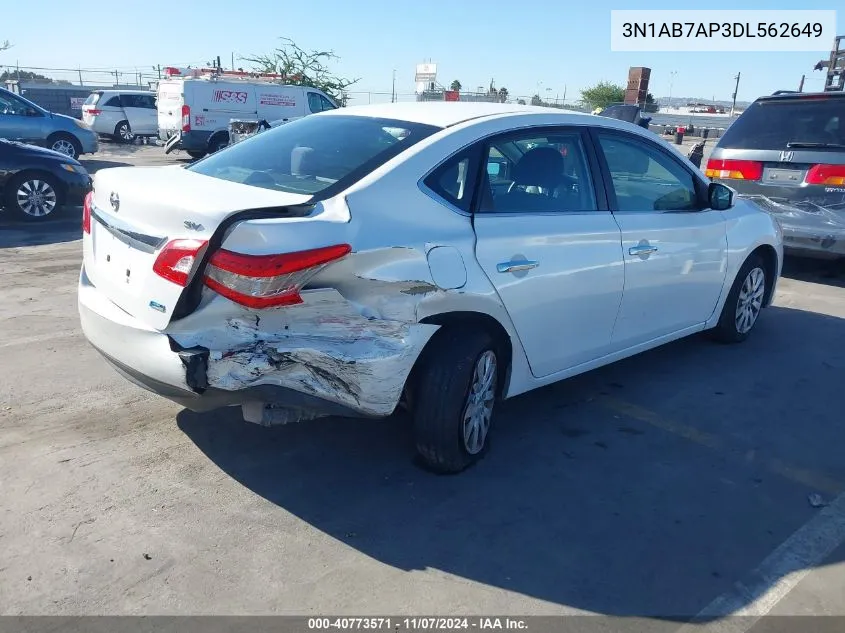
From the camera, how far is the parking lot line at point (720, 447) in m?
3.64

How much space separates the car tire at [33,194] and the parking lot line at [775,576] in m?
9.39

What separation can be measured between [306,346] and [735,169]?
6.31 m

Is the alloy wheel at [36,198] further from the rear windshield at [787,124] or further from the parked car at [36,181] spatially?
the rear windshield at [787,124]

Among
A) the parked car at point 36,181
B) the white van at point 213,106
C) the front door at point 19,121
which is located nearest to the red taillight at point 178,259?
the parked car at point 36,181

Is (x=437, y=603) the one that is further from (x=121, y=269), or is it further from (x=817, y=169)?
(x=817, y=169)

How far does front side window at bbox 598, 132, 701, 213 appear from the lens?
4.25 m

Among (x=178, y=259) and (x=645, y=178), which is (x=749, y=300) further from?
(x=178, y=259)

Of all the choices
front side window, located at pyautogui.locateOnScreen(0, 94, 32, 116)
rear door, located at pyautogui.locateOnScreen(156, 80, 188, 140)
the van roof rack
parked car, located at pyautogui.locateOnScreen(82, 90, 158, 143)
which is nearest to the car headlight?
front side window, located at pyautogui.locateOnScreen(0, 94, 32, 116)

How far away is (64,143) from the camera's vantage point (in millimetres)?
16094

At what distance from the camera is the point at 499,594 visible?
2730mm

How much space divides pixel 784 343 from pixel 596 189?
2.67 m

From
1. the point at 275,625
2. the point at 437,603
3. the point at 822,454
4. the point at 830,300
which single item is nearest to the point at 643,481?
the point at 822,454

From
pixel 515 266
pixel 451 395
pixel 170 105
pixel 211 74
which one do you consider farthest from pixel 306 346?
pixel 211 74

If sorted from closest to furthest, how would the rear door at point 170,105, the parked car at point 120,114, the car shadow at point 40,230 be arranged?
the car shadow at point 40,230, the rear door at point 170,105, the parked car at point 120,114
